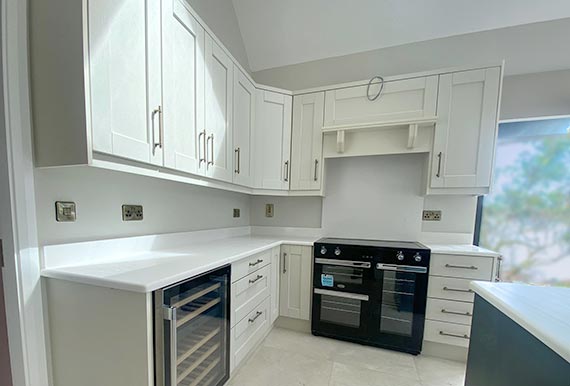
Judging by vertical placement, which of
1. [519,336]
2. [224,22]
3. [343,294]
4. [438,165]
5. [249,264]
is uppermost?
[224,22]

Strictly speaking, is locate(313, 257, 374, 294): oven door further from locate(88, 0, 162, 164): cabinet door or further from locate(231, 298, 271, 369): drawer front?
locate(88, 0, 162, 164): cabinet door

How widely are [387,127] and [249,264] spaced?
70.7 inches

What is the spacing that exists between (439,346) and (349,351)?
775 millimetres

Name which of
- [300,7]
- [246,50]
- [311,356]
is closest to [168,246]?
[311,356]

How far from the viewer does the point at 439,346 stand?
1.92 metres

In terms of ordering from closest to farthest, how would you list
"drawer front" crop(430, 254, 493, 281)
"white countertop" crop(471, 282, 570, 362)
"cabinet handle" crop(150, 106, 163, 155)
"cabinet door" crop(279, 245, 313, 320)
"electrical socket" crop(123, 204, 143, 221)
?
"white countertop" crop(471, 282, 570, 362), "cabinet handle" crop(150, 106, 163, 155), "electrical socket" crop(123, 204, 143, 221), "drawer front" crop(430, 254, 493, 281), "cabinet door" crop(279, 245, 313, 320)

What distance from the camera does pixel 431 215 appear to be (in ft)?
7.48

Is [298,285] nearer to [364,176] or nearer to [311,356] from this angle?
[311,356]

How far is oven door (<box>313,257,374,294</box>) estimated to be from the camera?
78.7 inches

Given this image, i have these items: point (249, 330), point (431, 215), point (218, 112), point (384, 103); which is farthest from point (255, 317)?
point (384, 103)

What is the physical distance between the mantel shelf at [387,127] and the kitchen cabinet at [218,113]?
1022 mm

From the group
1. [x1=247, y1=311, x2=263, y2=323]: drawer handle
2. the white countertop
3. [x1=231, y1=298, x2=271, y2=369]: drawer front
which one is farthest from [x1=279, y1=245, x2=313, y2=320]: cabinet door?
the white countertop

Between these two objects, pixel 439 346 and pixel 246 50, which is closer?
pixel 439 346

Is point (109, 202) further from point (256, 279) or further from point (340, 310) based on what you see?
point (340, 310)
